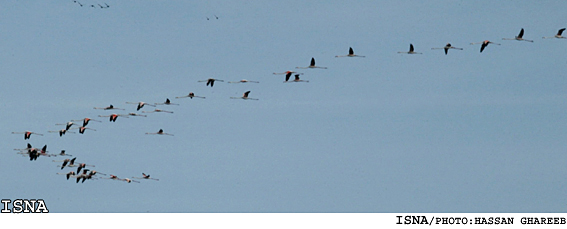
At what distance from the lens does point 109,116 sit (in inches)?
6265

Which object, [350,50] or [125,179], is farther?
[125,179]

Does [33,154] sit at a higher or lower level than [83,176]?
higher

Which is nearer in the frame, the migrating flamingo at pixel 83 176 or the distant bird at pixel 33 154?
the distant bird at pixel 33 154

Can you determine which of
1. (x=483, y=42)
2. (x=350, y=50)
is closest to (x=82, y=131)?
(x=350, y=50)

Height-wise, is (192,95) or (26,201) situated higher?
(192,95)

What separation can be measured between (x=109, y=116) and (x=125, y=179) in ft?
28.7

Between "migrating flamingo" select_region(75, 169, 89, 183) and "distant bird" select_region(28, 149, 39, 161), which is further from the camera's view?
"migrating flamingo" select_region(75, 169, 89, 183)

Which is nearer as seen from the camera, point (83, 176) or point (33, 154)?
point (33, 154)
